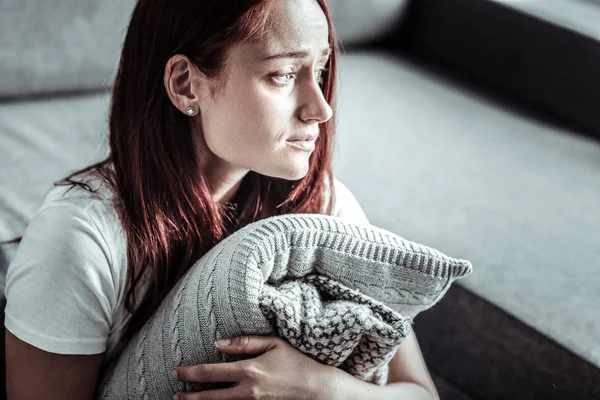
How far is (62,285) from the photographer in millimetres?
751

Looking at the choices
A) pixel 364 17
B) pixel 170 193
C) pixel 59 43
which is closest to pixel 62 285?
pixel 170 193

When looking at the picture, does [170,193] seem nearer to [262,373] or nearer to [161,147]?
[161,147]

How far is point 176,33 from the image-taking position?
2.65 feet

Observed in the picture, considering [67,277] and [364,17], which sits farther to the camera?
[364,17]

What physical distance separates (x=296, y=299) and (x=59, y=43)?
915 mm

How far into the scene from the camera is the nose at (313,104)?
0.84m

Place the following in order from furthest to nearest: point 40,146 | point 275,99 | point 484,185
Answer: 1. point 484,185
2. point 40,146
3. point 275,99

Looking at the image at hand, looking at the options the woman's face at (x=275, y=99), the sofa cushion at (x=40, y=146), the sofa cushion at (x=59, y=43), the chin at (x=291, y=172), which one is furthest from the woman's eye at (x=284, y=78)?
the sofa cushion at (x=59, y=43)

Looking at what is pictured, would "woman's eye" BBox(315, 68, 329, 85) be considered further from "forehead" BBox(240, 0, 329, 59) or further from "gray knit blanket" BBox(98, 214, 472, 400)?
"gray knit blanket" BBox(98, 214, 472, 400)

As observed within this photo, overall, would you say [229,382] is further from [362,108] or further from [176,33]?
[362,108]

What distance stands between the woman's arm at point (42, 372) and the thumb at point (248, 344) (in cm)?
18

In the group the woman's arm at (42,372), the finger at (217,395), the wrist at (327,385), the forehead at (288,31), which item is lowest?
the woman's arm at (42,372)

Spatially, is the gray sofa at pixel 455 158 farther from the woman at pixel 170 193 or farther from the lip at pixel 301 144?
the lip at pixel 301 144

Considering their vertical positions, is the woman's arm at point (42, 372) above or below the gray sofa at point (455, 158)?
below
